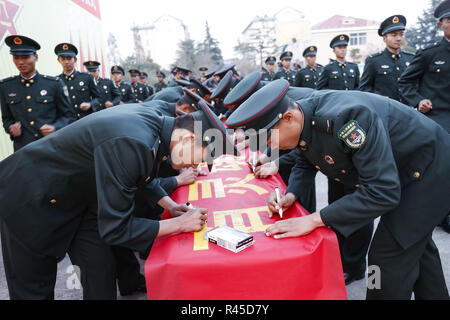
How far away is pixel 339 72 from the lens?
5695 mm

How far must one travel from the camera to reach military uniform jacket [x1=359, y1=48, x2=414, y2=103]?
426 centimetres

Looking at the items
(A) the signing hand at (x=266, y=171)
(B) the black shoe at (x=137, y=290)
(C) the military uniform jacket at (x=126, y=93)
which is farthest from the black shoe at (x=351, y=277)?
(C) the military uniform jacket at (x=126, y=93)

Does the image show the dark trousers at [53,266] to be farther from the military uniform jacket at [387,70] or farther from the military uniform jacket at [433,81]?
the military uniform jacket at [387,70]

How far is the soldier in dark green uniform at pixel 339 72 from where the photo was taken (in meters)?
5.65

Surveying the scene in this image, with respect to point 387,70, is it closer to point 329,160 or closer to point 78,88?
point 329,160

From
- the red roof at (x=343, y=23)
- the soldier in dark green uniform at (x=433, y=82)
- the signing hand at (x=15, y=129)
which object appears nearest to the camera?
the soldier in dark green uniform at (x=433, y=82)

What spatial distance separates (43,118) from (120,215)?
290 cm

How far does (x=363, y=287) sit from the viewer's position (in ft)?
7.14

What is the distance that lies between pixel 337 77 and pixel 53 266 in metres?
5.54

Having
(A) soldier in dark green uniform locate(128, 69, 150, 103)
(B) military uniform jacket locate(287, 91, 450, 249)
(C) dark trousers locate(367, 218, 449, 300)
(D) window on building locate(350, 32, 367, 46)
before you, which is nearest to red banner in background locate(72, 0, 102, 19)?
(A) soldier in dark green uniform locate(128, 69, 150, 103)

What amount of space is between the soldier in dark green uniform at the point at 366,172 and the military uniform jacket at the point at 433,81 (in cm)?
186

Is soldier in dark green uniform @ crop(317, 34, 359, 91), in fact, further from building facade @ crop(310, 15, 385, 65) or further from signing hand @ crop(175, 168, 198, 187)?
building facade @ crop(310, 15, 385, 65)

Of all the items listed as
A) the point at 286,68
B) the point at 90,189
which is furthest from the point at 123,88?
the point at 90,189

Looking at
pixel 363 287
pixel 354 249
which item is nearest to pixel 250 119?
pixel 354 249
